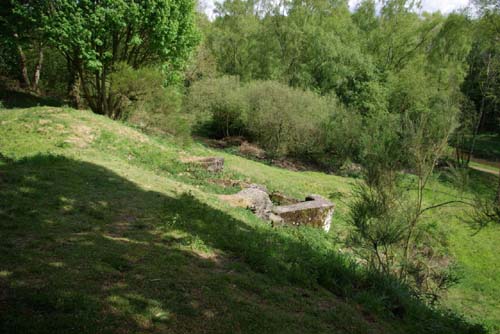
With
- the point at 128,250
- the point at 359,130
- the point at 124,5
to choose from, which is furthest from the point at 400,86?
the point at 128,250

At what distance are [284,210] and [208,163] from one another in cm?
463

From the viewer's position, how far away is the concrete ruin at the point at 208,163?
1398cm

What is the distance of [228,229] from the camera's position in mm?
6875

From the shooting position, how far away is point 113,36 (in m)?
17.0

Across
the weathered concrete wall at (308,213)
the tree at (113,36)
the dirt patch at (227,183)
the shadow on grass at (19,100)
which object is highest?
the tree at (113,36)

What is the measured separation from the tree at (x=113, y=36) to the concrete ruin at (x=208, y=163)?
6.74 m

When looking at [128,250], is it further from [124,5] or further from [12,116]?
[124,5]

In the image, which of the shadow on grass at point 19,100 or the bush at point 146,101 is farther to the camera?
the shadow on grass at point 19,100

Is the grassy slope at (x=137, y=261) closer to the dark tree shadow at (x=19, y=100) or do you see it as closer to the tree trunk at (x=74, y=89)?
the dark tree shadow at (x=19, y=100)

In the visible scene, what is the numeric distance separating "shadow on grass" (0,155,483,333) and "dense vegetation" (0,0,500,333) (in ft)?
0.42

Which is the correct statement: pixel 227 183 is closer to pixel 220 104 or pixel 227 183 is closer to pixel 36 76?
pixel 36 76

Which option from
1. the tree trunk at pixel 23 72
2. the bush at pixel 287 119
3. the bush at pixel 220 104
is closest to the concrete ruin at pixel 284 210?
the bush at pixel 287 119

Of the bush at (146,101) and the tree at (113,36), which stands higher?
the tree at (113,36)

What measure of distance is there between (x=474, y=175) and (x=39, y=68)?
36185 millimetres
